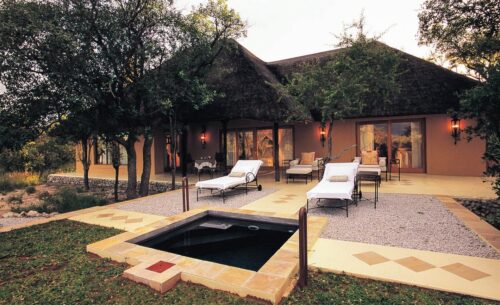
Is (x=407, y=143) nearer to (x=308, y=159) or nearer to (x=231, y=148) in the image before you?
(x=308, y=159)

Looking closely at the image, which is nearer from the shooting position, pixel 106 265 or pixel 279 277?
pixel 279 277

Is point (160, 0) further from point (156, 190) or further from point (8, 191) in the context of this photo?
point (8, 191)

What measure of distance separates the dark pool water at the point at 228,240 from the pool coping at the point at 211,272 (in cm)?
50

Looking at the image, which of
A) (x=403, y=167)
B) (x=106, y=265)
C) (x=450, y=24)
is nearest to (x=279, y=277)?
(x=106, y=265)

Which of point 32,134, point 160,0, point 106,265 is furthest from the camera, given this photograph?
point 160,0

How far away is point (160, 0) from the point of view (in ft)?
26.4

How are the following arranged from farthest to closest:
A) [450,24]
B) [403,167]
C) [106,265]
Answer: [403,167]
[450,24]
[106,265]

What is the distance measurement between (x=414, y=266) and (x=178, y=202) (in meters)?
5.30

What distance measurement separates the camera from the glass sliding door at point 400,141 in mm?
11133

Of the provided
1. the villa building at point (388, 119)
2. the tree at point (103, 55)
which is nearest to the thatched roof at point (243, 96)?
the villa building at point (388, 119)

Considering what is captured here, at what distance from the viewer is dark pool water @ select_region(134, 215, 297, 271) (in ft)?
11.9

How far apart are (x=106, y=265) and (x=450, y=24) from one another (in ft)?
47.5

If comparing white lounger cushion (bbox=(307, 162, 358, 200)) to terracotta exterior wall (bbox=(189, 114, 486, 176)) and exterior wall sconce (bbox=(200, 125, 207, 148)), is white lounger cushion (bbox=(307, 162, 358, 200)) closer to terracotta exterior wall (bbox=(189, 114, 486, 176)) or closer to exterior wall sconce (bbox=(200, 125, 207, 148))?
terracotta exterior wall (bbox=(189, 114, 486, 176))

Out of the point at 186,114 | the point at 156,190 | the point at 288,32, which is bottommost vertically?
the point at 156,190
